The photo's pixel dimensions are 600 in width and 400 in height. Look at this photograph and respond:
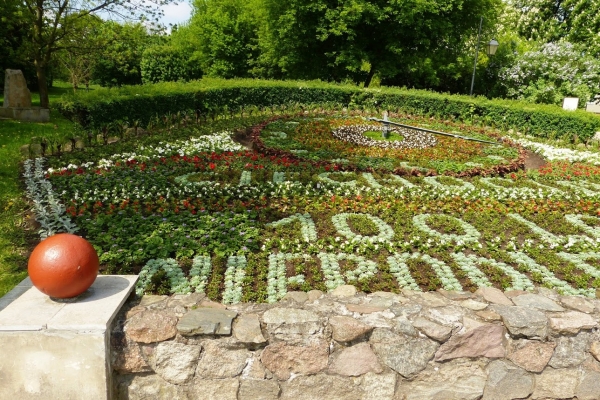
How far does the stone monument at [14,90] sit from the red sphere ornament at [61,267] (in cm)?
1265

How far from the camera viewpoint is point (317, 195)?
21.3 ft

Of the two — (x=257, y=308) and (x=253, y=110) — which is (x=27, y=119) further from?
(x=257, y=308)

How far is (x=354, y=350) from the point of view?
2777 millimetres

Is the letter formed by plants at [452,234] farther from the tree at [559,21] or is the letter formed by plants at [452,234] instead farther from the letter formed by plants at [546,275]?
the tree at [559,21]

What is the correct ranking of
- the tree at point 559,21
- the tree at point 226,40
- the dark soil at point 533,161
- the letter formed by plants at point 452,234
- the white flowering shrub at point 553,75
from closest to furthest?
the letter formed by plants at point 452,234, the dark soil at point 533,161, the white flowering shrub at point 553,75, the tree at point 559,21, the tree at point 226,40

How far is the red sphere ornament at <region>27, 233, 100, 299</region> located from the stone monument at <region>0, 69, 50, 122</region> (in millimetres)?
12554

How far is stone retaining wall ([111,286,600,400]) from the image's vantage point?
268 centimetres

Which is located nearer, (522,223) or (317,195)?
(522,223)

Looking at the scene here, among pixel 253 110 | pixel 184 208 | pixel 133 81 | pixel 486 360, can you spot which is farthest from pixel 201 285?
pixel 133 81

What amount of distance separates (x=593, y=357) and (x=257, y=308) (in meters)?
2.27

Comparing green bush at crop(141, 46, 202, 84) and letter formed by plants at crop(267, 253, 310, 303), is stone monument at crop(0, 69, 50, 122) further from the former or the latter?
green bush at crop(141, 46, 202, 84)

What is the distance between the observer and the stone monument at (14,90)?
506 inches

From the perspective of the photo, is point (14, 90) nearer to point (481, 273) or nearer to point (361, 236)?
point (361, 236)

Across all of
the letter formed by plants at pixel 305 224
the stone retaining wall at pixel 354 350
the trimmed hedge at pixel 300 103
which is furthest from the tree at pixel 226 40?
the stone retaining wall at pixel 354 350
